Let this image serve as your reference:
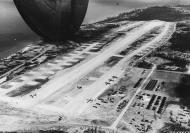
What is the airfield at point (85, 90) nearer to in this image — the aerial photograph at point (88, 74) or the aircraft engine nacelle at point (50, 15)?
the aerial photograph at point (88, 74)

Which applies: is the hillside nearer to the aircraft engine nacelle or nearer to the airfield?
the aircraft engine nacelle

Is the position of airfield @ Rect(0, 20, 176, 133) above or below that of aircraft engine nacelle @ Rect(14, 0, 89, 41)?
below

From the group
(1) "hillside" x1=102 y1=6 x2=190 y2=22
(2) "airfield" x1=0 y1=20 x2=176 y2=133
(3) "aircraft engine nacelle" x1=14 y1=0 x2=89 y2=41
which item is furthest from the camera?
(1) "hillside" x1=102 y1=6 x2=190 y2=22

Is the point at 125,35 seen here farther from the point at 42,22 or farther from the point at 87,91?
the point at 87,91

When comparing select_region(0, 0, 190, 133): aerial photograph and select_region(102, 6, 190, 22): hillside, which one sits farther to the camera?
select_region(102, 6, 190, 22): hillside

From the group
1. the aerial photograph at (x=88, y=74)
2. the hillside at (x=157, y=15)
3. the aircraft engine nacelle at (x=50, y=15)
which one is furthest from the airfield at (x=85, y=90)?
the hillside at (x=157, y=15)

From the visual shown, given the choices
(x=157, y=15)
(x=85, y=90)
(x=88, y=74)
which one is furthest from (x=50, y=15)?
(x=157, y=15)

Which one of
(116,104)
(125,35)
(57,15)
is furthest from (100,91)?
(125,35)

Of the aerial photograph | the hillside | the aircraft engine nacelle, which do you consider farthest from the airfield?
the hillside
